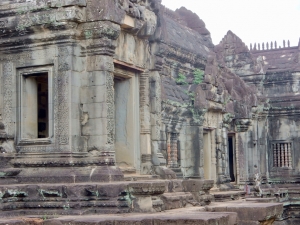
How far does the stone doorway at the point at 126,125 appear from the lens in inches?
460

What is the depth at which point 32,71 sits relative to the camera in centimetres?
1062

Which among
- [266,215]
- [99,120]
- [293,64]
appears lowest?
[266,215]

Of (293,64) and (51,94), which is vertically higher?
(293,64)

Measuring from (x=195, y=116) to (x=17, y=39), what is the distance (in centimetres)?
791

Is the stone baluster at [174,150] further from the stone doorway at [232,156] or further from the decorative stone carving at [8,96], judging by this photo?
the decorative stone carving at [8,96]

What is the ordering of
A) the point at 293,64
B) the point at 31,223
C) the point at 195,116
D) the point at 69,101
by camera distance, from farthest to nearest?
the point at 293,64
the point at 195,116
the point at 69,101
the point at 31,223

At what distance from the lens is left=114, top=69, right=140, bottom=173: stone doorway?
460 inches

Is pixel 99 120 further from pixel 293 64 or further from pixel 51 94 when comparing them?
pixel 293 64

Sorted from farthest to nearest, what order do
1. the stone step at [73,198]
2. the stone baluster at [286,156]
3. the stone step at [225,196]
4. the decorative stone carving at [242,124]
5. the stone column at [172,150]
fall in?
the stone baluster at [286,156] → the decorative stone carving at [242,124] → the stone column at [172,150] → the stone step at [225,196] → the stone step at [73,198]

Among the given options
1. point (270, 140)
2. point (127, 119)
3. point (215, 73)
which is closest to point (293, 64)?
point (270, 140)

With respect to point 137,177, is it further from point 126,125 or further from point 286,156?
point 286,156

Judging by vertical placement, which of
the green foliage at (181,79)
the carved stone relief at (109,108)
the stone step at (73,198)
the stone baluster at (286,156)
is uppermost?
the green foliage at (181,79)

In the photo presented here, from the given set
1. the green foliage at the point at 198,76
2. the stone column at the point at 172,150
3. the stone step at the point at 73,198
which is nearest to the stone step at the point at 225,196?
the stone column at the point at 172,150

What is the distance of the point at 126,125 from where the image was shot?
460 inches
